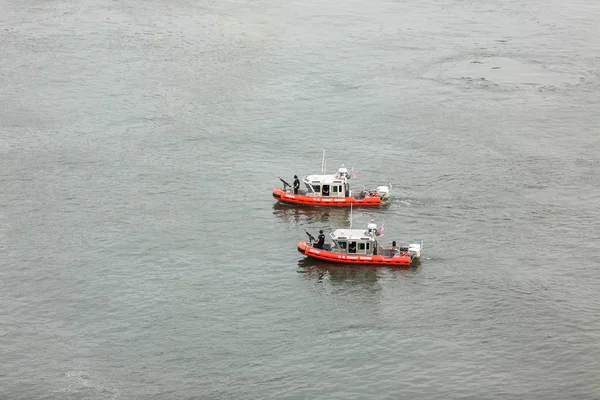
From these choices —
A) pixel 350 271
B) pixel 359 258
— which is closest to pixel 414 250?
pixel 359 258

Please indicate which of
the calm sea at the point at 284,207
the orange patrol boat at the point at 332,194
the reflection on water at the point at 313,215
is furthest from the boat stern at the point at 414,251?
the orange patrol boat at the point at 332,194

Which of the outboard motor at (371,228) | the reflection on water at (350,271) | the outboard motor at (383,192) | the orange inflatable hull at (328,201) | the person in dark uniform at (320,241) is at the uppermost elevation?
the outboard motor at (383,192)

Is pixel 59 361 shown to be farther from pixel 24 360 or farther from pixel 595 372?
pixel 595 372

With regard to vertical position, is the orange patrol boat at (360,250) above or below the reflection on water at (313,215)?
below

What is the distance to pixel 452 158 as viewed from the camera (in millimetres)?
106438

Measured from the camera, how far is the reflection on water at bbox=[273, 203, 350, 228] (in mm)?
91125

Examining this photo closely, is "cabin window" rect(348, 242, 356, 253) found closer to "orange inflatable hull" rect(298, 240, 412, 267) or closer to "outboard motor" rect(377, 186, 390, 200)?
"orange inflatable hull" rect(298, 240, 412, 267)

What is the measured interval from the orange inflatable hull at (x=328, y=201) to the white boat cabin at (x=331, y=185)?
0.47 meters

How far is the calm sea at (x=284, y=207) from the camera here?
69438 millimetres

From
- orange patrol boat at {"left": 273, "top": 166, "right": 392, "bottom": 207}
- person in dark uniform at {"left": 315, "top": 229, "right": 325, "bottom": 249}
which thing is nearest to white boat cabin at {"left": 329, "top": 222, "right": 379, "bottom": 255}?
person in dark uniform at {"left": 315, "top": 229, "right": 325, "bottom": 249}

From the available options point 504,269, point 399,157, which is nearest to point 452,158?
point 399,157

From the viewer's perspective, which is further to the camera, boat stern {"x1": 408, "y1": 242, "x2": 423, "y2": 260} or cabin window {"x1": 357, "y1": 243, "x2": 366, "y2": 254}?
boat stern {"x1": 408, "y1": 242, "x2": 423, "y2": 260}

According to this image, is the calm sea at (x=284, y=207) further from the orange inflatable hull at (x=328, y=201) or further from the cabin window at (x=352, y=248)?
the cabin window at (x=352, y=248)

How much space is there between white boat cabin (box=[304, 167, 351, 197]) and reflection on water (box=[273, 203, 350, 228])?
4.57ft
